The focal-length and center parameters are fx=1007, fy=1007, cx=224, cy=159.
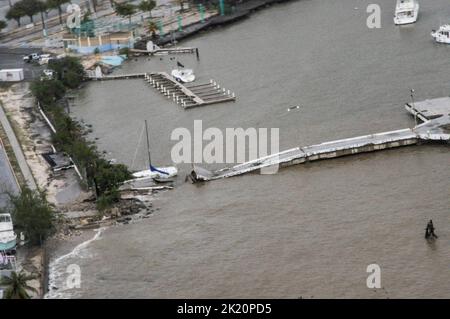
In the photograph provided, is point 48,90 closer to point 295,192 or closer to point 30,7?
point 30,7

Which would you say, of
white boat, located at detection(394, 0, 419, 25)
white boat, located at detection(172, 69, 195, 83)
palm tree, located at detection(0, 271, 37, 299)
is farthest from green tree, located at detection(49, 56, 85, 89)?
palm tree, located at detection(0, 271, 37, 299)

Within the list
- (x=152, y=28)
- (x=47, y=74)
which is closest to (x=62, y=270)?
(x=47, y=74)

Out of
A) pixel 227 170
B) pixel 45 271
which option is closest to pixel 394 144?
pixel 227 170

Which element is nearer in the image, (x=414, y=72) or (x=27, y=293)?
(x=27, y=293)

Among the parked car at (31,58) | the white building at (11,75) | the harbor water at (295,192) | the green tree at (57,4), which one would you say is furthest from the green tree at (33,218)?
the green tree at (57,4)

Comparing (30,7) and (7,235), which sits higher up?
(30,7)

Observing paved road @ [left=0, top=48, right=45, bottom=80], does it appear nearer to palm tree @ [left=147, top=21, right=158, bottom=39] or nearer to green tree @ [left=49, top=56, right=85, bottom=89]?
green tree @ [left=49, top=56, right=85, bottom=89]

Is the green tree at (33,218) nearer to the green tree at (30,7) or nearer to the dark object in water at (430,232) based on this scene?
the dark object in water at (430,232)

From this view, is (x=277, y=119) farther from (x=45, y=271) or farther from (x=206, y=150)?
(x=45, y=271)
